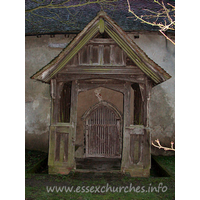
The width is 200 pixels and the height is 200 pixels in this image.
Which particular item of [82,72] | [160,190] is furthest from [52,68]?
[160,190]

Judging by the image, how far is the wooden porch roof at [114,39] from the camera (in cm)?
586

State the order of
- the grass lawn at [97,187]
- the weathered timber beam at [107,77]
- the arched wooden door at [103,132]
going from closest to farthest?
the grass lawn at [97,187], the weathered timber beam at [107,77], the arched wooden door at [103,132]

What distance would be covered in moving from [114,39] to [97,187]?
13.1 feet

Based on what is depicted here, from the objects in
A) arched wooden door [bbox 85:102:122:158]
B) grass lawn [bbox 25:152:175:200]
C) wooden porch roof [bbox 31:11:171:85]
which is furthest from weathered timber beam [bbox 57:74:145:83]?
arched wooden door [bbox 85:102:122:158]

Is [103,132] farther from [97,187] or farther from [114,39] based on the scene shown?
[114,39]

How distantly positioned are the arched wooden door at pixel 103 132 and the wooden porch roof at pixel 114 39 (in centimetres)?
392

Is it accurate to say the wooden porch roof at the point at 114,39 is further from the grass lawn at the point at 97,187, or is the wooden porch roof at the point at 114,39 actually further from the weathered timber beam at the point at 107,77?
the grass lawn at the point at 97,187

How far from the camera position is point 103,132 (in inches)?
381

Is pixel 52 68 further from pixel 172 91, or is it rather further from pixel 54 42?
pixel 172 91

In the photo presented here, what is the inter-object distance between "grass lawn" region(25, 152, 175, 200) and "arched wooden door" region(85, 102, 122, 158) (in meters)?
3.35

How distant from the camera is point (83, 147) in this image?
969cm

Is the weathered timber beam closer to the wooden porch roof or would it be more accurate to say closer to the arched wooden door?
the wooden porch roof

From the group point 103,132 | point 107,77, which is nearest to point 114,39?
point 107,77

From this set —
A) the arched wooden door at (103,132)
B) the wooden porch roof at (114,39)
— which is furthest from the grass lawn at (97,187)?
the arched wooden door at (103,132)
